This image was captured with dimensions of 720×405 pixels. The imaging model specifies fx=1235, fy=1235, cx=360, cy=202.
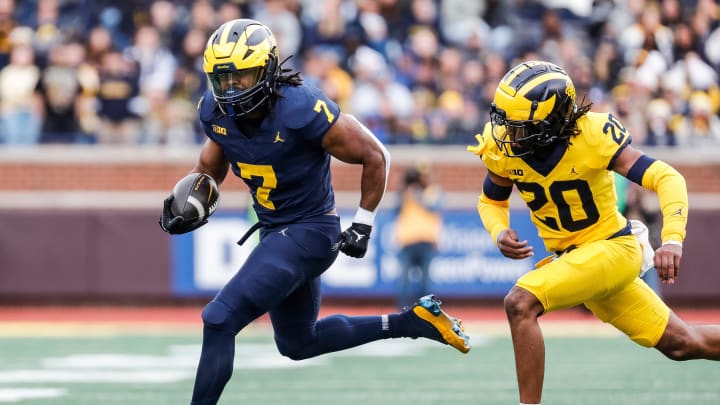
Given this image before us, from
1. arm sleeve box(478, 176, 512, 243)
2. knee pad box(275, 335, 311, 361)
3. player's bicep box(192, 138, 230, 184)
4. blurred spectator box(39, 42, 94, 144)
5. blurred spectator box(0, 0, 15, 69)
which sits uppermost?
player's bicep box(192, 138, 230, 184)

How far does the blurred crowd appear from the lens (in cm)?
1345

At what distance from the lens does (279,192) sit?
599 centimetres

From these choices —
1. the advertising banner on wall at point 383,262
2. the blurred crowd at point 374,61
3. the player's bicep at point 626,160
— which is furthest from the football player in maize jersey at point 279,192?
the blurred crowd at point 374,61

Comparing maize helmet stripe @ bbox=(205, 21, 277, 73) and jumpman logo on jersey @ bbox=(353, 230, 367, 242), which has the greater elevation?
maize helmet stripe @ bbox=(205, 21, 277, 73)

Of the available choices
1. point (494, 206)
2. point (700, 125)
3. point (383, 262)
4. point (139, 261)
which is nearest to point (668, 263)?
point (494, 206)

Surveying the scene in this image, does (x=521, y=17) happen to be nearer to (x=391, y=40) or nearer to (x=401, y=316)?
(x=391, y=40)

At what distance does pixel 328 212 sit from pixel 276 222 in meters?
0.27

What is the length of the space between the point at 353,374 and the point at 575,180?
10.9ft

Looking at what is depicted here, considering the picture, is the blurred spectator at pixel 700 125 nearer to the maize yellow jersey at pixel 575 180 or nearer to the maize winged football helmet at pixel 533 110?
the maize yellow jersey at pixel 575 180

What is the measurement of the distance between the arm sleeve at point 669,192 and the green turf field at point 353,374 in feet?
6.26

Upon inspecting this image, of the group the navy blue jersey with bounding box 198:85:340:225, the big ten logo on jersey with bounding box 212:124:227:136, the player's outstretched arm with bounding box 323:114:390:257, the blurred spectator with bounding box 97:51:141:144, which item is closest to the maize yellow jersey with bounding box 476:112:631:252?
the player's outstretched arm with bounding box 323:114:390:257

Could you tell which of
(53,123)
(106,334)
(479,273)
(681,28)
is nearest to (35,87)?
(53,123)

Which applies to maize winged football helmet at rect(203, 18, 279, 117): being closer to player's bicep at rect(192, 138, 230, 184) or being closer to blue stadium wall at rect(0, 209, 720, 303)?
player's bicep at rect(192, 138, 230, 184)

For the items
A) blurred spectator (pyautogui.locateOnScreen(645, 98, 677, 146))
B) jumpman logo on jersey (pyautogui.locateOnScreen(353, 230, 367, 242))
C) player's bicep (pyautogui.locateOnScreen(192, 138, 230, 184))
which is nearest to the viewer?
jumpman logo on jersey (pyautogui.locateOnScreen(353, 230, 367, 242))
